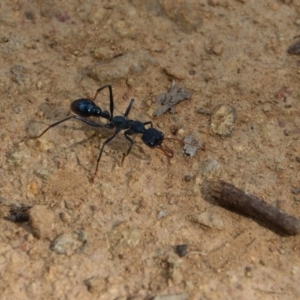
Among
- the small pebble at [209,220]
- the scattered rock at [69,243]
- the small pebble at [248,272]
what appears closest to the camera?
the small pebble at [248,272]

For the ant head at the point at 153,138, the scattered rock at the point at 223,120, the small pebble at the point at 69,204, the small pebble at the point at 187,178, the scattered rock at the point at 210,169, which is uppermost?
the scattered rock at the point at 223,120

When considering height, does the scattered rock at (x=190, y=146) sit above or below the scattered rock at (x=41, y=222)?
above

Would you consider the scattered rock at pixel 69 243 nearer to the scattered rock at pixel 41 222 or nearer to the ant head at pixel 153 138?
the scattered rock at pixel 41 222

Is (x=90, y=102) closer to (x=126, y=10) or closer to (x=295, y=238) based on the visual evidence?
(x=126, y=10)

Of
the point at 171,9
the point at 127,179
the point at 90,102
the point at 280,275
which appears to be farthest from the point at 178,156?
the point at 171,9

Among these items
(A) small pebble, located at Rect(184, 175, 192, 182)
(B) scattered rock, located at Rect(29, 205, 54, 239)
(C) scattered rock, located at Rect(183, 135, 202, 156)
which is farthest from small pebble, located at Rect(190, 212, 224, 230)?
(B) scattered rock, located at Rect(29, 205, 54, 239)

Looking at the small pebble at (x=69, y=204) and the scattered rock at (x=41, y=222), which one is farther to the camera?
the small pebble at (x=69, y=204)

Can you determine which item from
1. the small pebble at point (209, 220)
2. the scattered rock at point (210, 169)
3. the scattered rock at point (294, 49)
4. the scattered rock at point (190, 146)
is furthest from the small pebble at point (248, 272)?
the scattered rock at point (294, 49)

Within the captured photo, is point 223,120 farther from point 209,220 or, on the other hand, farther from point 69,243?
point 69,243
